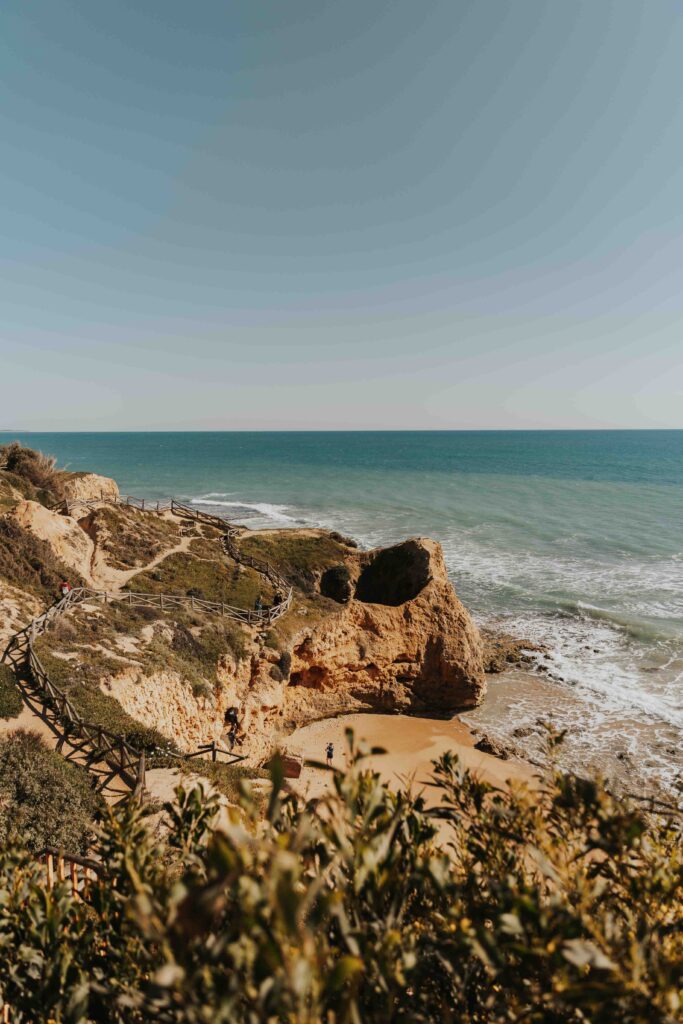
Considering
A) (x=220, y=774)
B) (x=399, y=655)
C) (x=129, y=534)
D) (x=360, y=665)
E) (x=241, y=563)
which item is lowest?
(x=360, y=665)

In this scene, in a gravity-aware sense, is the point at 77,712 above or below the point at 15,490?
below

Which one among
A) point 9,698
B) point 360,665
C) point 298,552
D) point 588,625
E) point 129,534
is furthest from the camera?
point 588,625

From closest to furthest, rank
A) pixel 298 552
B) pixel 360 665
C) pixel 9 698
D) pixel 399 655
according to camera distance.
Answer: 1. pixel 9 698
2. pixel 360 665
3. pixel 399 655
4. pixel 298 552

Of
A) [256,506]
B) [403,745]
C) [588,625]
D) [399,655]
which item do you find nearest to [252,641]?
[399,655]

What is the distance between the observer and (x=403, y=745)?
76.7ft

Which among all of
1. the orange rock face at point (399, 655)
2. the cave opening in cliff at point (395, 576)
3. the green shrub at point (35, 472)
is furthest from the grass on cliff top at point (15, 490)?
the cave opening in cliff at point (395, 576)

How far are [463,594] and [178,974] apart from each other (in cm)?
4049

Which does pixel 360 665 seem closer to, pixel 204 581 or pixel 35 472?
pixel 204 581

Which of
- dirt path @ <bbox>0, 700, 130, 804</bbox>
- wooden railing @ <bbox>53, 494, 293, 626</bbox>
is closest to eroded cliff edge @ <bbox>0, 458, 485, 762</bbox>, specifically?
wooden railing @ <bbox>53, 494, 293, 626</bbox>

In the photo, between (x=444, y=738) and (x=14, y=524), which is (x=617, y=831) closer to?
(x=444, y=738)

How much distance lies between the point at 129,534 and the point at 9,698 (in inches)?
798

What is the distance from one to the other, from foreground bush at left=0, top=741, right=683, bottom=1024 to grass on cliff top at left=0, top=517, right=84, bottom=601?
18.3 meters

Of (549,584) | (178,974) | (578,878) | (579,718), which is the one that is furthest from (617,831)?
(549,584)

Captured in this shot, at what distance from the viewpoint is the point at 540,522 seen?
209ft
